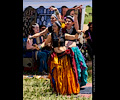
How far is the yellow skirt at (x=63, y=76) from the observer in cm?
619

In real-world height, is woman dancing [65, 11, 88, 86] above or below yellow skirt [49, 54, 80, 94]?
above

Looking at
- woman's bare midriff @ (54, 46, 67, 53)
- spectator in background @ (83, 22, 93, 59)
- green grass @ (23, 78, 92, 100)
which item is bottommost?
green grass @ (23, 78, 92, 100)

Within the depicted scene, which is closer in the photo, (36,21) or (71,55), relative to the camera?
(71,55)

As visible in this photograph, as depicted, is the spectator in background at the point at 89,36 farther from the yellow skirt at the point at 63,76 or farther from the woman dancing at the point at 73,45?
the yellow skirt at the point at 63,76

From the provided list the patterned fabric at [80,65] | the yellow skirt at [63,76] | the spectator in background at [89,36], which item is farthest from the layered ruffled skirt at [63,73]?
the spectator in background at [89,36]

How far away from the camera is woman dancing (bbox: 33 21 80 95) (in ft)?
20.1

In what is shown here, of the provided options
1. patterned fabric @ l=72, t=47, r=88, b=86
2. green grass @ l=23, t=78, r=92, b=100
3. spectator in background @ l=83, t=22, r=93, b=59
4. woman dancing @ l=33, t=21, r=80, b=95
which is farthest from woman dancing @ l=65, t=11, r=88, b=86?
spectator in background @ l=83, t=22, r=93, b=59

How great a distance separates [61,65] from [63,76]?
0.24 metres

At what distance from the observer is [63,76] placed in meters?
6.21

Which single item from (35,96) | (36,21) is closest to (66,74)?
(35,96)

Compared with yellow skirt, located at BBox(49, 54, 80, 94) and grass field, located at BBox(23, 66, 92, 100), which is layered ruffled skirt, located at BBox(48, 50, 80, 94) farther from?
grass field, located at BBox(23, 66, 92, 100)

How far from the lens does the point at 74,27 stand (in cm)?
618
